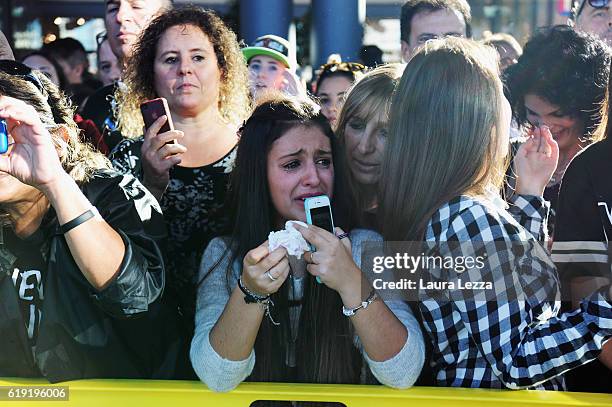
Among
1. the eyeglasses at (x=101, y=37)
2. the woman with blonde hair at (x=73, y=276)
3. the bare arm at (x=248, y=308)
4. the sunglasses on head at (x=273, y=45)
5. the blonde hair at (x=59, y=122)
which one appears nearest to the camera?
the bare arm at (x=248, y=308)

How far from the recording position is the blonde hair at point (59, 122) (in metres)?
2.03

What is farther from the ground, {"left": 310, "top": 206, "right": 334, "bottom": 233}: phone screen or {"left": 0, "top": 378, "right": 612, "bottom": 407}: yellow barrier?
{"left": 310, "top": 206, "right": 334, "bottom": 233}: phone screen

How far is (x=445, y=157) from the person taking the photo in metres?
1.88

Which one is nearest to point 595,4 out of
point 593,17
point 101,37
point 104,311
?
point 593,17

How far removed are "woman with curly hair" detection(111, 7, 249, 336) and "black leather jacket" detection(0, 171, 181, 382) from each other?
0.13 m

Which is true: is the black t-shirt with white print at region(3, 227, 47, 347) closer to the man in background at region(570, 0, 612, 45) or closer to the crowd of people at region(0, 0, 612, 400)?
the crowd of people at region(0, 0, 612, 400)

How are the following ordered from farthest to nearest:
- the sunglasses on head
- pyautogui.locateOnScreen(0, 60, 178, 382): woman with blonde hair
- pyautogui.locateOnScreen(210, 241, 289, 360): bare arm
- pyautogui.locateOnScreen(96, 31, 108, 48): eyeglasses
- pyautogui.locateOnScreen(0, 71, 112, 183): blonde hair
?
pyautogui.locateOnScreen(96, 31, 108, 48): eyeglasses, the sunglasses on head, pyautogui.locateOnScreen(0, 71, 112, 183): blonde hair, pyautogui.locateOnScreen(0, 60, 178, 382): woman with blonde hair, pyautogui.locateOnScreen(210, 241, 289, 360): bare arm

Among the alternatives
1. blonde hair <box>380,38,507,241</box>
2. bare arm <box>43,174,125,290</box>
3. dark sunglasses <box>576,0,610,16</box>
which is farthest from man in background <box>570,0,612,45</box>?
bare arm <box>43,174,125,290</box>

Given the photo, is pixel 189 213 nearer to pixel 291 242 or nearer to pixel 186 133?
pixel 186 133

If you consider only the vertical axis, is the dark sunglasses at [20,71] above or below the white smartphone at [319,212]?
above

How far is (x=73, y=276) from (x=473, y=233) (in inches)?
35.4

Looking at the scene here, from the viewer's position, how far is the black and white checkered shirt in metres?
1.82

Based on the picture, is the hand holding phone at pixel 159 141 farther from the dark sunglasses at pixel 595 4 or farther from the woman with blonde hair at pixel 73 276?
the dark sunglasses at pixel 595 4

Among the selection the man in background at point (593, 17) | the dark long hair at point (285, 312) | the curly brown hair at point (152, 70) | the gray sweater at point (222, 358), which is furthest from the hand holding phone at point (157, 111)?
the man in background at point (593, 17)
